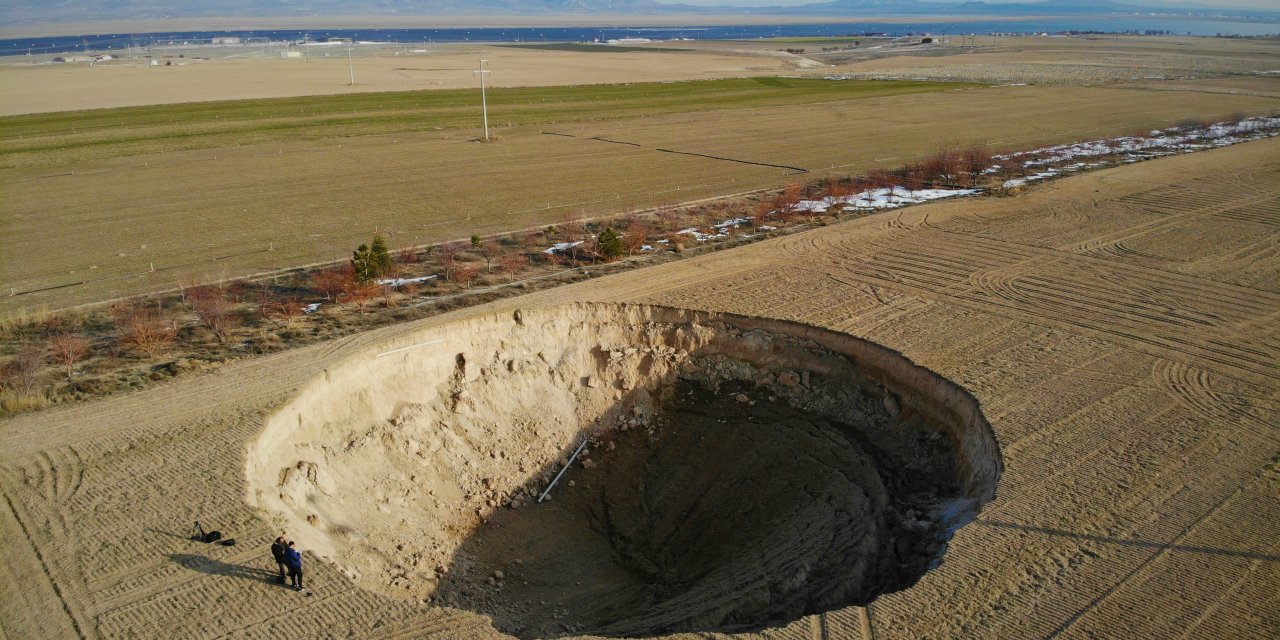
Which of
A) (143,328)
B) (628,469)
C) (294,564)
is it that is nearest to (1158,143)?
(628,469)

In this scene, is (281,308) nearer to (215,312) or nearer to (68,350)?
(215,312)

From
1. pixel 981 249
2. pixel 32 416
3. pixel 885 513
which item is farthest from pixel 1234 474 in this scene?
pixel 32 416

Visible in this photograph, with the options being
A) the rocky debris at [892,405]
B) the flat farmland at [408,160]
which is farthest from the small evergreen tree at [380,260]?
the rocky debris at [892,405]

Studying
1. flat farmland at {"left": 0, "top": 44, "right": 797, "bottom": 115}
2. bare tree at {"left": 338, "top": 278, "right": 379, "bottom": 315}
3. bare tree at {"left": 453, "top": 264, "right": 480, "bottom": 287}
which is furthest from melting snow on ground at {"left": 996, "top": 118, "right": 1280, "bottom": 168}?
flat farmland at {"left": 0, "top": 44, "right": 797, "bottom": 115}

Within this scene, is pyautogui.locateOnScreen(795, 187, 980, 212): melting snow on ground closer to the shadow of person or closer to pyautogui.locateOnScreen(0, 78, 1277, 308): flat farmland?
pyautogui.locateOnScreen(0, 78, 1277, 308): flat farmland

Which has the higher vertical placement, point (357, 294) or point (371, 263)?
point (371, 263)

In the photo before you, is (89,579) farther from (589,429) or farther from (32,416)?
(589,429)
